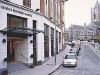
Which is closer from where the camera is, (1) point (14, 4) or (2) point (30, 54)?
(1) point (14, 4)

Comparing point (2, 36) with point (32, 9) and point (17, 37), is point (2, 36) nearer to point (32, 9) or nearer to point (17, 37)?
point (17, 37)

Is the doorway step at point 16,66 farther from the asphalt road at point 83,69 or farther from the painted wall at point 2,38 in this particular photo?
the asphalt road at point 83,69

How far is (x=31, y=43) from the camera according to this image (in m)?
31.5

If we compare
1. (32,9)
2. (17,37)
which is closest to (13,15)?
(17,37)

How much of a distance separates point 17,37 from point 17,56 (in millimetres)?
2616

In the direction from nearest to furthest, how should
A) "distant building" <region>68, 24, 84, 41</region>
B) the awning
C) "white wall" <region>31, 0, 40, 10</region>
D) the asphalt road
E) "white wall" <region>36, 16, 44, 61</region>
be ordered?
the awning → the asphalt road → "white wall" <region>31, 0, 40, 10</region> → "white wall" <region>36, 16, 44, 61</region> → "distant building" <region>68, 24, 84, 41</region>

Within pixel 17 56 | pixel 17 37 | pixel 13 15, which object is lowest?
pixel 17 56

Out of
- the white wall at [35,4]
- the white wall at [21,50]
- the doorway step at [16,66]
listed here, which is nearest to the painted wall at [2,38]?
the doorway step at [16,66]

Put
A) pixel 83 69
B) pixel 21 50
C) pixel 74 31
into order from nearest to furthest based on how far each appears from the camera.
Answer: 1. pixel 83 69
2. pixel 21 50
3. pixel 74 31

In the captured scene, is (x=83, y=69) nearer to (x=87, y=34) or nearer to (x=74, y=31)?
(x=74, y=31)

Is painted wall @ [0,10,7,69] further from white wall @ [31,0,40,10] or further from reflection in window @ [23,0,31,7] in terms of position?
white wall @ [31,0,40,10]

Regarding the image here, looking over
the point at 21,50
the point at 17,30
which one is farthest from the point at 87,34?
the point at 17,30

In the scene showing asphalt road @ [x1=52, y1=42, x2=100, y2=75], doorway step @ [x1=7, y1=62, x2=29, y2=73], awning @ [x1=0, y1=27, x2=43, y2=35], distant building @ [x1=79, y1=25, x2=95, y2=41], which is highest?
distant building @ [x1=79, y1=25, x2=95, y2=41]

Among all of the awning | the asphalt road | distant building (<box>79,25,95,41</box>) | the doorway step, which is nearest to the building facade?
the awning
